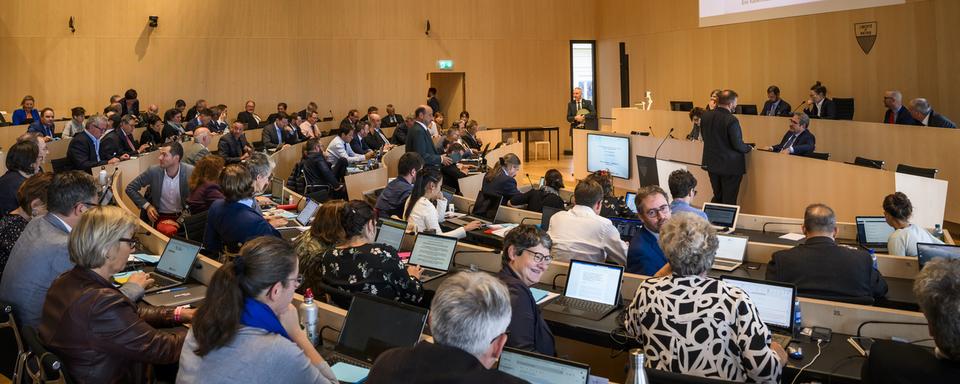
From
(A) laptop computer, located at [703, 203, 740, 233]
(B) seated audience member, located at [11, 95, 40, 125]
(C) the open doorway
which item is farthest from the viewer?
(C) the open doorway

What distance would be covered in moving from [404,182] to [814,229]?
3.91 m

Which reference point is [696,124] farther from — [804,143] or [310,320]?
[310,320]

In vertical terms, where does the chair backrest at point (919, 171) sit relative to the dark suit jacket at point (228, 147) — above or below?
below

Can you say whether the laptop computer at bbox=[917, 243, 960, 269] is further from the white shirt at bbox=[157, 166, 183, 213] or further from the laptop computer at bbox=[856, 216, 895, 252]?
the white shirt at bbox=[157, 166, 183, 213]

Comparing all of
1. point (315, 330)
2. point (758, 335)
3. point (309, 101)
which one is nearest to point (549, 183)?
point (315, 330)

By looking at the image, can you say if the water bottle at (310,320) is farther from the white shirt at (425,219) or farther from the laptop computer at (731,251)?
the laptop computer at (731,251)

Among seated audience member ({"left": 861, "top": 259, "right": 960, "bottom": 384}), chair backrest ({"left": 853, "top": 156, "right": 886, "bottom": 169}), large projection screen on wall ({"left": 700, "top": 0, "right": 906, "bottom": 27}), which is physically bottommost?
seated audience member ({"left": 861, "top": 259, "right": 960, "bottom": 384})

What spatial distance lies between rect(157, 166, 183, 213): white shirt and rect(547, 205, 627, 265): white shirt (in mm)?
3640

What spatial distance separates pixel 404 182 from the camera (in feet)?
23.6

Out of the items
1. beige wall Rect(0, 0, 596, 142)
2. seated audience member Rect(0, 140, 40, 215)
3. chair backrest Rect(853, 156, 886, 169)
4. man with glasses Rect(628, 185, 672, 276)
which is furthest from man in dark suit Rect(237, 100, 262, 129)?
man with glasses Rect(628, 185, 672, 276)

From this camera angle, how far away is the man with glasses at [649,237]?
177 inches

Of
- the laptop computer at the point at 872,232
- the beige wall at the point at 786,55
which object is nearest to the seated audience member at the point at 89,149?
the laptop computer at the point at 872,232

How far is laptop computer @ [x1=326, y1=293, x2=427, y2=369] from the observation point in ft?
9.95

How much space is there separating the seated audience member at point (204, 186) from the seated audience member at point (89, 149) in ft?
10.1
